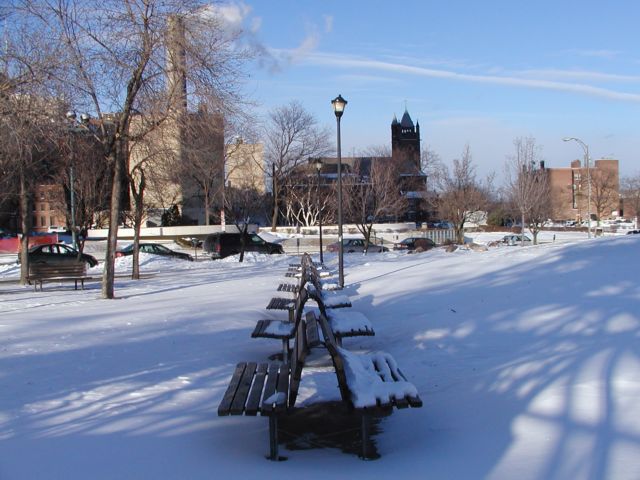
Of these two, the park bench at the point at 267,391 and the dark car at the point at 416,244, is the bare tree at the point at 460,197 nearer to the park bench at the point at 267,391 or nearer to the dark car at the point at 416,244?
the dark car at the point at 416,244

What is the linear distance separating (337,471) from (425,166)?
208ft

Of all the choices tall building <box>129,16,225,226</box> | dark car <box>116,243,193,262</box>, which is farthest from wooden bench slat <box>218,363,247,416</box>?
dark car <box>116,243,193,262</box>

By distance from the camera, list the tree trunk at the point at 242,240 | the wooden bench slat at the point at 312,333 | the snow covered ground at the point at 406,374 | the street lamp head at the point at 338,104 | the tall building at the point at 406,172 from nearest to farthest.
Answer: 1. the snow covered ground at the point at 406,374
2. the wooden bench slat at the point at 312,333
3. the street lamp head at the point at 338,104
4. the tree trunk at the point at 242,240
5. the tall building at the point at 406,172

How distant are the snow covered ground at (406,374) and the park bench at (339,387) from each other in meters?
0.38

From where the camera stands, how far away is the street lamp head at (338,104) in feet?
57.6

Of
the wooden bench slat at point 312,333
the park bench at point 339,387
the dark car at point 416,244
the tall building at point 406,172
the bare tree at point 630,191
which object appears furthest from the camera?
the bare tree at point 630,191

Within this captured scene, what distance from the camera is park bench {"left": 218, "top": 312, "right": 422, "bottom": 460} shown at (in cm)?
525

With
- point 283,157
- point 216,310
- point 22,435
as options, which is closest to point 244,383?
point 22,435

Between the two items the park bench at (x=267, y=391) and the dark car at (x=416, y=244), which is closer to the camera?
the park bench at (x=267, y=391)

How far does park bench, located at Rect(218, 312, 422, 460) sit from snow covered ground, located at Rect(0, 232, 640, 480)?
0.38 m

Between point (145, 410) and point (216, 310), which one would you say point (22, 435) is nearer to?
point (145, 410)

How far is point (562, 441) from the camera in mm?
5266

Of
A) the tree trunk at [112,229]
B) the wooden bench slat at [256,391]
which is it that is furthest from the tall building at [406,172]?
the wooden bench slat at [256,391]

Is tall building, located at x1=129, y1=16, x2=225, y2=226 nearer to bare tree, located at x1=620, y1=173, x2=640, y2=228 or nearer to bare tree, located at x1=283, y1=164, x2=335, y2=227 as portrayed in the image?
bare tree, located at x1=283, y1=164, x2=335, y2=227
